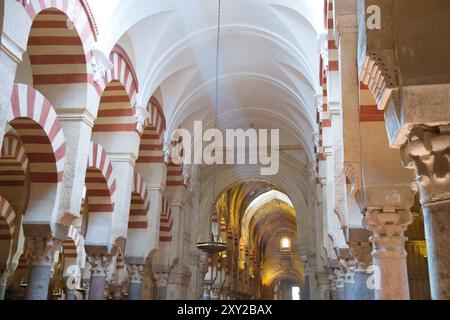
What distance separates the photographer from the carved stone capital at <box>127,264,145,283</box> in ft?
28.8

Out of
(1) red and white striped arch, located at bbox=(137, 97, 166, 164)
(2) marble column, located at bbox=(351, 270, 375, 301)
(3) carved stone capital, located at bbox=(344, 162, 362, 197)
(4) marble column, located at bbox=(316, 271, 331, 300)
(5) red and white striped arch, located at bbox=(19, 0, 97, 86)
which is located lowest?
(2) marble column, located at bbox=(351, 270, 375, 301)

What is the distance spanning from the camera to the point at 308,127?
11383mm

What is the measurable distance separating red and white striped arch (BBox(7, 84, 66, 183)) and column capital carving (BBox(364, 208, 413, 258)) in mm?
3453

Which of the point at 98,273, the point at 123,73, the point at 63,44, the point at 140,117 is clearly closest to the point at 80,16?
the point at 63,44

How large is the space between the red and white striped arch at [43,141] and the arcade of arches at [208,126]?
19mm

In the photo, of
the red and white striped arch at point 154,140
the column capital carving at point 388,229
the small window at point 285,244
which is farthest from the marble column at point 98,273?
the small window at point 285,244

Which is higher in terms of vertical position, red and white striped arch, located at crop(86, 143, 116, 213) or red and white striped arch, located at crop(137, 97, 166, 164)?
red and white striped arch, located at crop(137, 97, 166, 164)

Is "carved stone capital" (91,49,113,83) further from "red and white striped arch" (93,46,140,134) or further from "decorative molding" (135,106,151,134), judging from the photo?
"decorative molding" (135,106,151,134)

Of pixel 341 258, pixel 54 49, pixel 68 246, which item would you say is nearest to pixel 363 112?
pixel 341 258

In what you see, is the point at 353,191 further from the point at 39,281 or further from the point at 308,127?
the point at 308,127

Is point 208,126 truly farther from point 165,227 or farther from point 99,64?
point 99,64

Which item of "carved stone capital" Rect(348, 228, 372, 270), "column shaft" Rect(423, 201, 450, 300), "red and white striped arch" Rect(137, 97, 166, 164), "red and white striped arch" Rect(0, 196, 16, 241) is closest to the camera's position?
"column shaft" Rect(423, 201, 450, 300)

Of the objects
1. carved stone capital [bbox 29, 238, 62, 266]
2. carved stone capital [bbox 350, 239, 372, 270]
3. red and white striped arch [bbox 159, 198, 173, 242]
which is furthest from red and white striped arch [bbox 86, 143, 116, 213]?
carved stone capital [bbox 350, 239, 372, 270]

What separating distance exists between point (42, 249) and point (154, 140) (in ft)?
14.2
